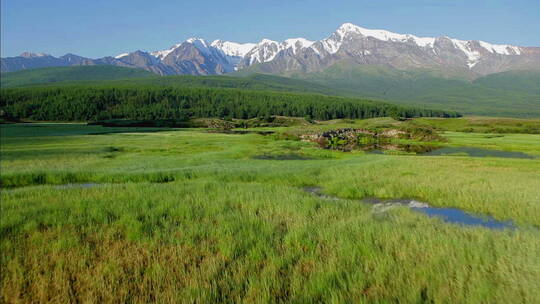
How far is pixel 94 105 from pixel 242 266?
217 metres

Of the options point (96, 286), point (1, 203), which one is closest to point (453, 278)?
point (96, 286)

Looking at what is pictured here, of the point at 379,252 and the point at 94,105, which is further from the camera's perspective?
the point at 94,105

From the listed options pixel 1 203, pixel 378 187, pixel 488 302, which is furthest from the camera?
pixel 378 187

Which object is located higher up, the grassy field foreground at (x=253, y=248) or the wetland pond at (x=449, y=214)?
the grassy field foreground at (x=253, y=248)

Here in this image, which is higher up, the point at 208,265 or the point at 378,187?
the point at 208,265

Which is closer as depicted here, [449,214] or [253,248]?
[253,248]

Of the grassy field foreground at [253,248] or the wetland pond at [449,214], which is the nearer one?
the grassy field foreground at [253,248]

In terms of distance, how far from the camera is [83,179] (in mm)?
24172

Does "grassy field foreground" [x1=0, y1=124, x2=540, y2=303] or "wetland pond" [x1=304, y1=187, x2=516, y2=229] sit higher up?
"grassy field foreground" [x1=0, y1=124, x2=540, y2=303]

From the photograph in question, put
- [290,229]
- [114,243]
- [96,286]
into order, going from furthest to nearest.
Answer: [290,229] → [114,243] → [96,286]

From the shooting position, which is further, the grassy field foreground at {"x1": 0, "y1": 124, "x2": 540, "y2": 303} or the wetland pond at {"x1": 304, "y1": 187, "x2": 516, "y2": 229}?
the wetland pond at {"x1": 304, "y1": 187, "x2": 516, "y2": 229}

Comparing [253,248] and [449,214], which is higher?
[253,248]

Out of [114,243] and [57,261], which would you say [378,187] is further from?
[57,261]

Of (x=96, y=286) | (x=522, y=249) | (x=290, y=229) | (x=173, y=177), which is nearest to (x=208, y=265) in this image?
(x=96, y=286)
